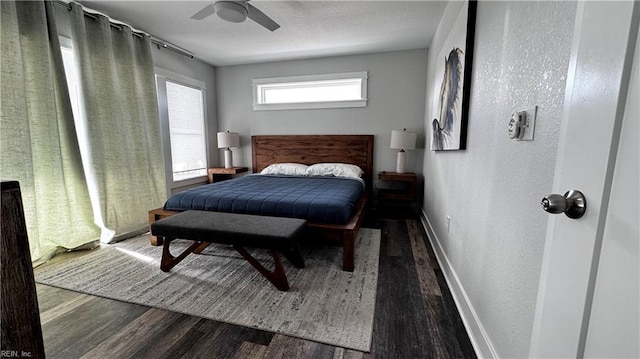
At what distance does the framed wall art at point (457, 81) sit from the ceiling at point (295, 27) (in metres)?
0.79

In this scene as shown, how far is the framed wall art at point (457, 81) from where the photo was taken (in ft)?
5.44

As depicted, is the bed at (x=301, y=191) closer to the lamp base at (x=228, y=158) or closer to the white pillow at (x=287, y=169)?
the white pillow at (x=287, y=169)

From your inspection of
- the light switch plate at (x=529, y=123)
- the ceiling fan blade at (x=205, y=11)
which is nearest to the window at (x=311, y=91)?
the ceiling fan blade at (x=205, y=11)

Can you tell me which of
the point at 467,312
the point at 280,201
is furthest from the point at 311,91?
the point at 467,312

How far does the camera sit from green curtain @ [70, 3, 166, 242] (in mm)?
2521

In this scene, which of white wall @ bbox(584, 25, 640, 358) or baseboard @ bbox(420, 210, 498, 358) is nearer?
white wall @ bbox(584, 25, 640, 358)

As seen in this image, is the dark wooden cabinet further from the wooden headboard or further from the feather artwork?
the wooden headboard

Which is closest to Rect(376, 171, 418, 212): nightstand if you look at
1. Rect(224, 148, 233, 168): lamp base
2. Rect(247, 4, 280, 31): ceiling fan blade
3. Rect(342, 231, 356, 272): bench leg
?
Rect(342, 231, 356, 272): bench leg

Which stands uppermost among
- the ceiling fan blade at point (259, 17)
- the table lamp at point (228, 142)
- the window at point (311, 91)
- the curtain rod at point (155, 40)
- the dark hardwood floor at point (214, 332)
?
the curtain rod at point (155, 40)

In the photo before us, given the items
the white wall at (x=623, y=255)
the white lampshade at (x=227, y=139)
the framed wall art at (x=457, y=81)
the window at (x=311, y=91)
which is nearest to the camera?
the white wall at (x=623, y=255)

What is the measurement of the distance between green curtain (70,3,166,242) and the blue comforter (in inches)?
27.9

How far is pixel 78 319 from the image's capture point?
5.00 ft

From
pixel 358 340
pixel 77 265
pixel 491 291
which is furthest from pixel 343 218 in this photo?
pixel 77 265

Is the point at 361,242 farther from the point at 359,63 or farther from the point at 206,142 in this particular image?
the point at 206,142
